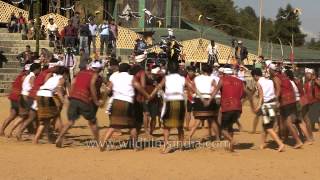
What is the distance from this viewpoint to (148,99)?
Answer: 12.9 m

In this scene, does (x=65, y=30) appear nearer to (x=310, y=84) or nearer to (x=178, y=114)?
(x=310, y=84)

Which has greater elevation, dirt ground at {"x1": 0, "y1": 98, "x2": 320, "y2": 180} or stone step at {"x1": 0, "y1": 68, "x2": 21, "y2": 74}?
stone step at {"x1": 0, "y1": 68, "x2": 21, "y2": 74}

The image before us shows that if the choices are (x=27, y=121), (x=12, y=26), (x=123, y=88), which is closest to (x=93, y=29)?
(x=12, y=26)

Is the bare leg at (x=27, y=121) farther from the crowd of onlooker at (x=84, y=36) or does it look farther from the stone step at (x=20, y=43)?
the stone step at (x=20, y=43)

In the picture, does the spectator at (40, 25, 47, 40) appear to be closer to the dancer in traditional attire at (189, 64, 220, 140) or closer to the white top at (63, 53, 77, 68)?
the white top at (63, 53, 77, 68)

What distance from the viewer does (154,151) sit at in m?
12.2

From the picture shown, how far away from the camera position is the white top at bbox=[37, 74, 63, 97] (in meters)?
12.5

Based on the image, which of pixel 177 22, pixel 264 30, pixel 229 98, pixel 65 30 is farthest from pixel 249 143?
pixel 264 30

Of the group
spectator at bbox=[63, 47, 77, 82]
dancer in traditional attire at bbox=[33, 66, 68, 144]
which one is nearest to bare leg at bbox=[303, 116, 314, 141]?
dancer in traditional attire at bbox=[33, 66, 68, 144]

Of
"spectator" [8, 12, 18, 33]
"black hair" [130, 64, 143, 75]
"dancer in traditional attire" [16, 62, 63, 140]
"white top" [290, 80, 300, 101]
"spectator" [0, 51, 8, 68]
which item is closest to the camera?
"black hair" [130, 64, 143, 75]

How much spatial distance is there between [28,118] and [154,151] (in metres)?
2.89

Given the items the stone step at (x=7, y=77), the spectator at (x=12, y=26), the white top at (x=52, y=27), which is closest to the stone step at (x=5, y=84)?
the stone step at (x=7, y=77)

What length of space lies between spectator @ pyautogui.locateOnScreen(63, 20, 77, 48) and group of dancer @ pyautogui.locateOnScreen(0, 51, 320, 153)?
1294cm

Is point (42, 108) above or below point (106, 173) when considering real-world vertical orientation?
above
